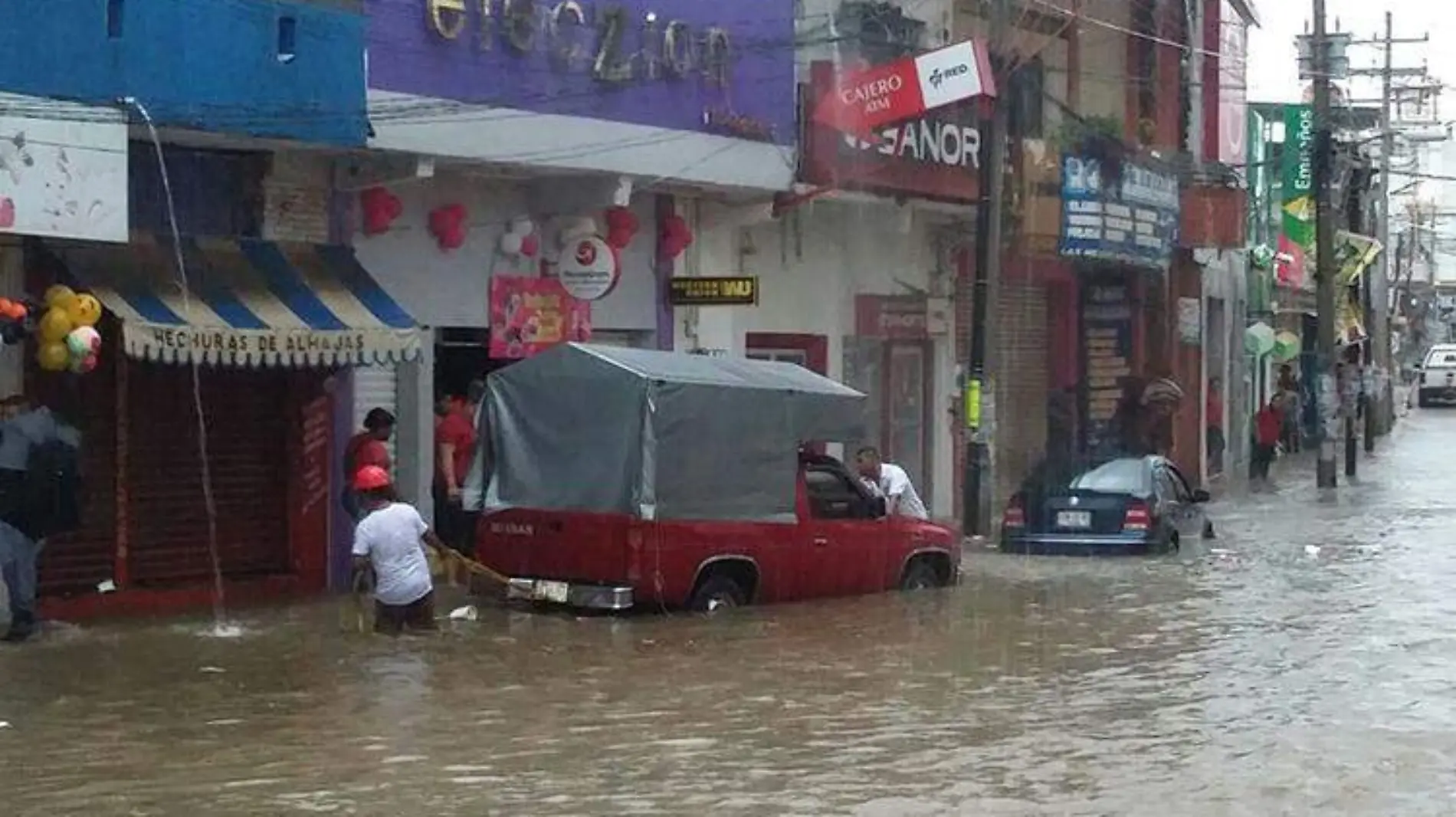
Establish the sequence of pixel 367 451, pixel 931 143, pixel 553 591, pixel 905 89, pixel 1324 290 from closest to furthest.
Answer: pixel 553 591 → pixel 367 451 → pixel 905 89 → pixel 931 143 → pixel 1324 290

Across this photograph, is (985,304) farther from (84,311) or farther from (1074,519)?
(84,311)

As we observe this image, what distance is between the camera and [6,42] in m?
15.5

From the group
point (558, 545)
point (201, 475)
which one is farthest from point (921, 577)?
point (201, 475)

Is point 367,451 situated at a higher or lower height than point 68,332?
lower

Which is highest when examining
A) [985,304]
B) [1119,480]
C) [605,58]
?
[605,58]

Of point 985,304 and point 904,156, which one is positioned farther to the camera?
point 985,304

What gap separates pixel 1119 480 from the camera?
24.1 metres

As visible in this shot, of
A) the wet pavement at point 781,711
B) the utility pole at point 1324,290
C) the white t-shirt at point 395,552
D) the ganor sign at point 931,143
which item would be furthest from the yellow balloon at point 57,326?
the utility pole at point 1324,290

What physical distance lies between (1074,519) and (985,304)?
3.17m

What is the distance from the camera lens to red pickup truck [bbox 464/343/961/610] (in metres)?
17.3

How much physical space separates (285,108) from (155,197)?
4.68 feet

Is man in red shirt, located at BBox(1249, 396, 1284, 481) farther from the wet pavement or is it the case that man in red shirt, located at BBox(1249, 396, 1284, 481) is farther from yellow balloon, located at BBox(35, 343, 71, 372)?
yellow balloon, located at BBox(35, 343, 71, 372)

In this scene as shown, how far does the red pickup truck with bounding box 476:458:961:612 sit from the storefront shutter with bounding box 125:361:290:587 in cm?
260

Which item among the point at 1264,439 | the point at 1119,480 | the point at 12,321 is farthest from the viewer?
the point at 1264,439
